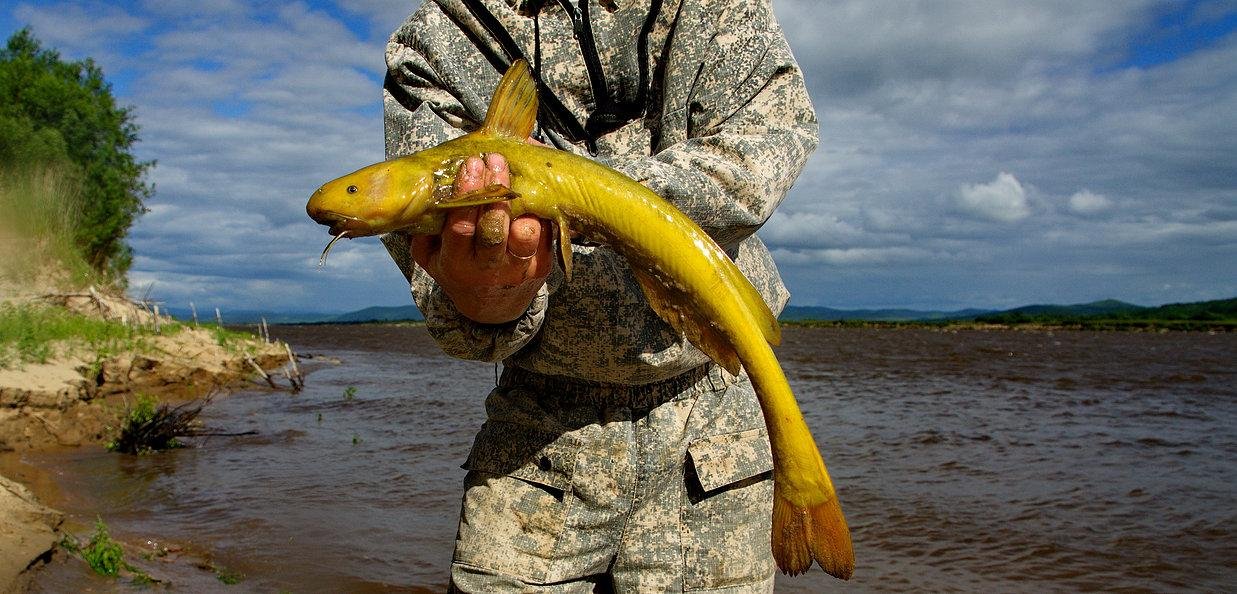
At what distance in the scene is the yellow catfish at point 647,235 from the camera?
190 centimetres

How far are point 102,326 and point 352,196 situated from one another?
1654cm

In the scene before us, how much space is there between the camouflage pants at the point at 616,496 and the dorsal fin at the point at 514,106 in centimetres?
84

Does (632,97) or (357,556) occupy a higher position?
(632,97)

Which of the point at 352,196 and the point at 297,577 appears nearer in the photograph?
the point at 352,196

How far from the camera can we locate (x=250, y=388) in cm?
1862

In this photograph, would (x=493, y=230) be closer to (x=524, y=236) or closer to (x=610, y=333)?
(x=524, y=236)

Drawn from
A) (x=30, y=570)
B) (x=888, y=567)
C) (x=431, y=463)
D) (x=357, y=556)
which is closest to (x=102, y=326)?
(x=431, y=463)

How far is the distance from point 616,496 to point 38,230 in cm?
2541

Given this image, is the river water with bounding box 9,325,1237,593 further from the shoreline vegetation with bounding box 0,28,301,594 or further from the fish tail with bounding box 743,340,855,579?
the fish tail with bounding box 743,340,855,579

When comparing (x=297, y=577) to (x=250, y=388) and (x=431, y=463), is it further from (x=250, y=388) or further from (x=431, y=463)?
(x=250, y=388)

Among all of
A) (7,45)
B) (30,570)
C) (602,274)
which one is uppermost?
(7,45)

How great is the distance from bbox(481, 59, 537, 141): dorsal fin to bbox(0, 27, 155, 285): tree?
95.5 feet

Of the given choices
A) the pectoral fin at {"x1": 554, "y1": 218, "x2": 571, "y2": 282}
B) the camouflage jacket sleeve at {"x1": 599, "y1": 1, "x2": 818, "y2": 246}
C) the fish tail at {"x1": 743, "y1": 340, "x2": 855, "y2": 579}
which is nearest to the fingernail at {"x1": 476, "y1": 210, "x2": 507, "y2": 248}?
the pectoral fin at {"x1": 554, "y1": 218, "x2": 571, "y2": 282}

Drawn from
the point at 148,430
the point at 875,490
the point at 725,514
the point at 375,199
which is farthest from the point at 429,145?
the point at 148,430
